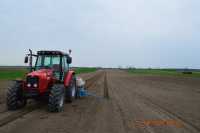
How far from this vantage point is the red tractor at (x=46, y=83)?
990cm

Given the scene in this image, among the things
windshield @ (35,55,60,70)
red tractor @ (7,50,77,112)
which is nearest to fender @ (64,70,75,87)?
red tractor @ (7,50,77,112)

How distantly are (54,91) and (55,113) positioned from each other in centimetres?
82

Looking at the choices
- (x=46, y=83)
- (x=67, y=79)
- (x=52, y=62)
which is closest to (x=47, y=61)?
(x=52, y=62)

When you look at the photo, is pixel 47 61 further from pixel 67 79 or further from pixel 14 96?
pixel 14 96

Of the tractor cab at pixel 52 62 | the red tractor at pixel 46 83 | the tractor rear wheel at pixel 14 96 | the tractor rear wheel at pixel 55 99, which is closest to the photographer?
the tractor rear wheel at pixel 55 99

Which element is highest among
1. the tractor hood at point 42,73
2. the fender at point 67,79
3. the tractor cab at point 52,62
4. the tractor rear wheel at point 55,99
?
the tractor cab at point 52,62

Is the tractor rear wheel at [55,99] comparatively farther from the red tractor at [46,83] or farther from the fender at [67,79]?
the fender at [67,79]

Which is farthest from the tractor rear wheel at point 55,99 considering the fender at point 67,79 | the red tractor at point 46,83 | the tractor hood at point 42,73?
the fender at point 67,79

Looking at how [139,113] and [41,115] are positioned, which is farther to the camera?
[139,113]

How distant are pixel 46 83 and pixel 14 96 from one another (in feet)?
4.29

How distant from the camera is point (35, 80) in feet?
32.9

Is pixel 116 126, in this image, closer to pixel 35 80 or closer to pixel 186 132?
pixel 186 132

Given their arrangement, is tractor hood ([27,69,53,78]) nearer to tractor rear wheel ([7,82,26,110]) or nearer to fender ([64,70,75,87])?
tractor rear wheel ([7,82,26,110])

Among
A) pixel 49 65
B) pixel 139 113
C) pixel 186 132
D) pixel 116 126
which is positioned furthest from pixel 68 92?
pixel 186 132
